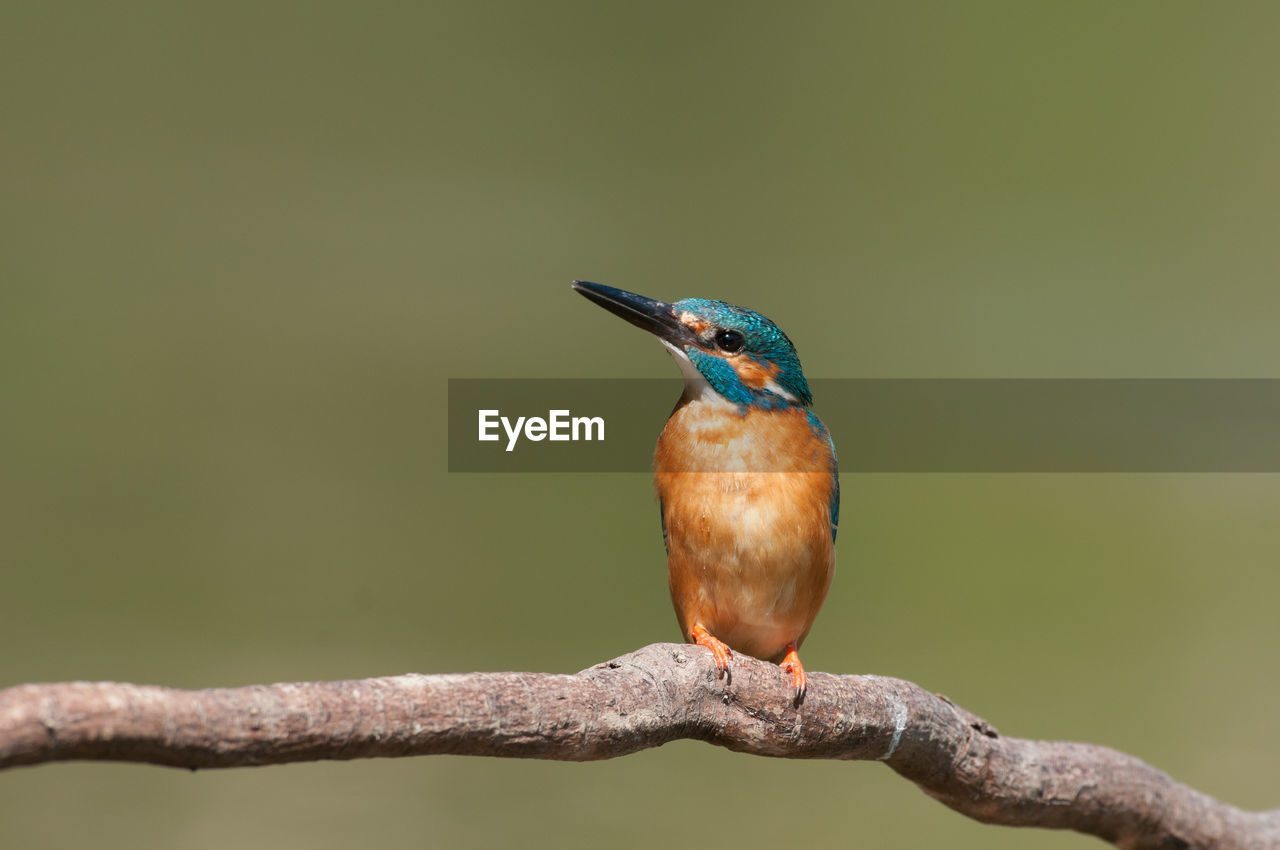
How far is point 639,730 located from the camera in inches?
55.8

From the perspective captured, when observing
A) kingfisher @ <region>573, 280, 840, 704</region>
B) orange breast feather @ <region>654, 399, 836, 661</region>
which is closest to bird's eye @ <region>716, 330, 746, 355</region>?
kingfisher @ <region>573, 280, 840, 704</region>

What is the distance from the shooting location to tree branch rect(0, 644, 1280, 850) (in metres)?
1.01

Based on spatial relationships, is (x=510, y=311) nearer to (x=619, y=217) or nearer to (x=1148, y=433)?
(x=619, y=217)

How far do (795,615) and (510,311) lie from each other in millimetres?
4132

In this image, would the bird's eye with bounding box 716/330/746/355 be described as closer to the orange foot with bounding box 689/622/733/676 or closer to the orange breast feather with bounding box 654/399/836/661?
the orange breast feather with bounding box 654/399/836/661

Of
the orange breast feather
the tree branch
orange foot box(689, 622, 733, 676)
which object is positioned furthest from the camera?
the orange breast feather

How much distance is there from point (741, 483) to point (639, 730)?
54 centimetres

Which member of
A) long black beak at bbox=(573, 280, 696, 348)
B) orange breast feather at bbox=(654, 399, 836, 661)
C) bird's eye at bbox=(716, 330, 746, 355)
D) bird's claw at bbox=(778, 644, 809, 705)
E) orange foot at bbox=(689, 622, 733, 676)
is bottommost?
bird's claw at bbox=(778, 644, 809, 705)

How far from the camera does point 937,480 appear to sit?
18.4 ft

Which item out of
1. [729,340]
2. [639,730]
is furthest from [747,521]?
[639,730]

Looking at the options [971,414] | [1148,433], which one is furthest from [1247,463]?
[971,414]
